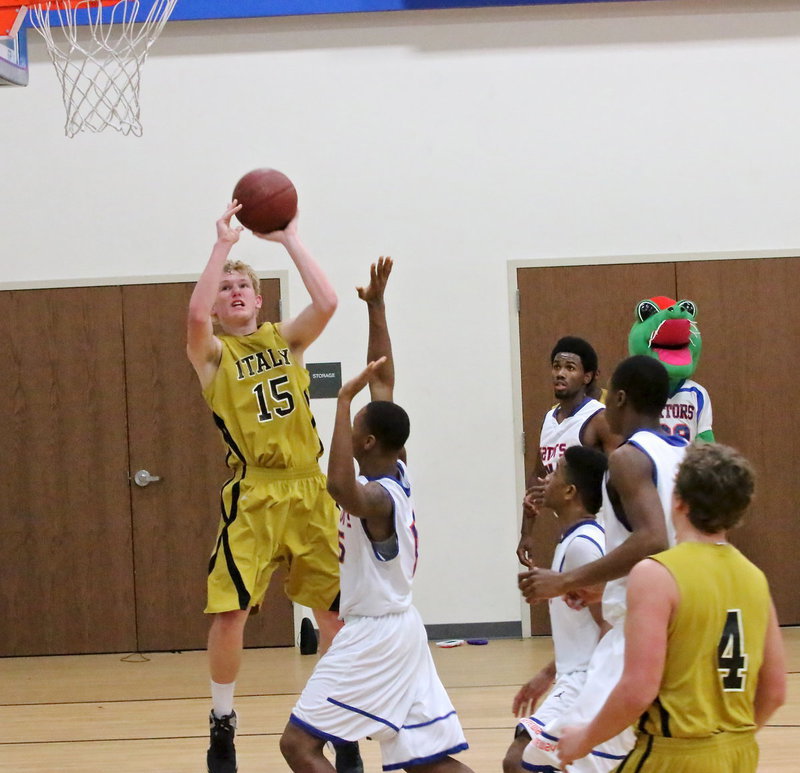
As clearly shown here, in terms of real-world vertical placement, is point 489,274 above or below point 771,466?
above

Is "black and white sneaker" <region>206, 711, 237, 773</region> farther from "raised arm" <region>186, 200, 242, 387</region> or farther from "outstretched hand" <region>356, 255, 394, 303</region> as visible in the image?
"outstretched hand" <region>356, 255, 394, 303</region>

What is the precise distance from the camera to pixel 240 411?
14.2 ft

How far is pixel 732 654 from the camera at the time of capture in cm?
227

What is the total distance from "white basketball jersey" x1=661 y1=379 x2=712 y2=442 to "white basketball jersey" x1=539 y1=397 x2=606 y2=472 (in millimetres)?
782

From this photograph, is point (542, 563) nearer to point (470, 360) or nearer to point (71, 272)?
point (470, 360)

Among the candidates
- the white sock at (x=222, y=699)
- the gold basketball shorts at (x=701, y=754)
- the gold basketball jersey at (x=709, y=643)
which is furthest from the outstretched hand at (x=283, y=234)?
the gold basketball shorts at (x=701, y=754)

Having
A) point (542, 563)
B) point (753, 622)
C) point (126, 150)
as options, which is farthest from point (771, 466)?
point (753, 622)

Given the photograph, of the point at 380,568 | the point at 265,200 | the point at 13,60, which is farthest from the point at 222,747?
the point at 13,60

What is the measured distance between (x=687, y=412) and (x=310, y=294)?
2.82 m

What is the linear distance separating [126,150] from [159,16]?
0.88 meters

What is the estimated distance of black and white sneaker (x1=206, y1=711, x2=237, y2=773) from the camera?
4.23 m

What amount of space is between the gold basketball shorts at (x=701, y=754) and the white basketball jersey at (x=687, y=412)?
394 centimetres

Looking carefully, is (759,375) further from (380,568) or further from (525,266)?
(380,568)

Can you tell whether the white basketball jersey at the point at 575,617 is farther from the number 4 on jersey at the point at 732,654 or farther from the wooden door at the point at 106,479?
the wooden door at the point at 106,479
